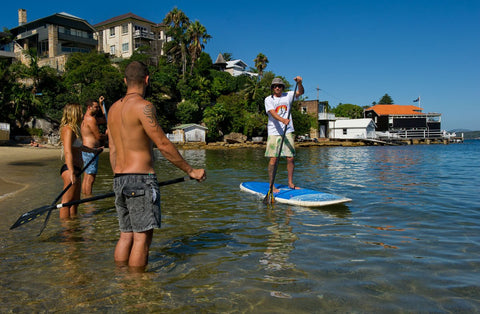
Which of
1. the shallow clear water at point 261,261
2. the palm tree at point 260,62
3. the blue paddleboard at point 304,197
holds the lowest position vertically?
the shallow clear water at point 261,261

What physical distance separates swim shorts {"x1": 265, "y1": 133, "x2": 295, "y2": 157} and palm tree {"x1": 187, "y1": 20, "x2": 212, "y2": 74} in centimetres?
5725

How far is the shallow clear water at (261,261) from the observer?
11.2ft

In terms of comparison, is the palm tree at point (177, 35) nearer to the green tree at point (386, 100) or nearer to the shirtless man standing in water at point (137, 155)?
the shirtless man standing in water at point (137, 155)

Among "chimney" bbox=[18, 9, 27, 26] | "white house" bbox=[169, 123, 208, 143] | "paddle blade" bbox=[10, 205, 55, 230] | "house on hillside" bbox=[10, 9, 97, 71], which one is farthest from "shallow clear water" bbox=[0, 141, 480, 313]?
"chimney" bbox=[18, 9, 27, 26]

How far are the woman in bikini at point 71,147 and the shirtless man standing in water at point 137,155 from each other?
279cm

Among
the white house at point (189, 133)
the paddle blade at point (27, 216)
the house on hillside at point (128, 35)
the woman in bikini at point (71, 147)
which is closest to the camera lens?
the paddle blade at point (27, 216)

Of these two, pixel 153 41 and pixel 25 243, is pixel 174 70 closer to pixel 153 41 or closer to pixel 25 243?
pixel 153 41

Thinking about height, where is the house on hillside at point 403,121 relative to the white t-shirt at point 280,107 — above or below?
above

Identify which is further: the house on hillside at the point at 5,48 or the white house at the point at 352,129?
the white house at the point at 352,129

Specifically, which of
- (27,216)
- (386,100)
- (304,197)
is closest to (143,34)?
(304,197)

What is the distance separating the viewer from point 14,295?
3570 millimetres

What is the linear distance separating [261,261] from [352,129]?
7574 centimetres

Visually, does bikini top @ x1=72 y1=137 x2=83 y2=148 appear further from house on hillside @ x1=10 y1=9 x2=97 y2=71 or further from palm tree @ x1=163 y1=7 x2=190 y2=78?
house on hillside @ x1=10 y1=9 x2=97 y2=71

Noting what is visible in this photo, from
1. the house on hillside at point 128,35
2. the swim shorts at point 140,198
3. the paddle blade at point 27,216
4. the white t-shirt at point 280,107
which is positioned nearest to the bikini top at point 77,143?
the paddle blade at point 27,216
